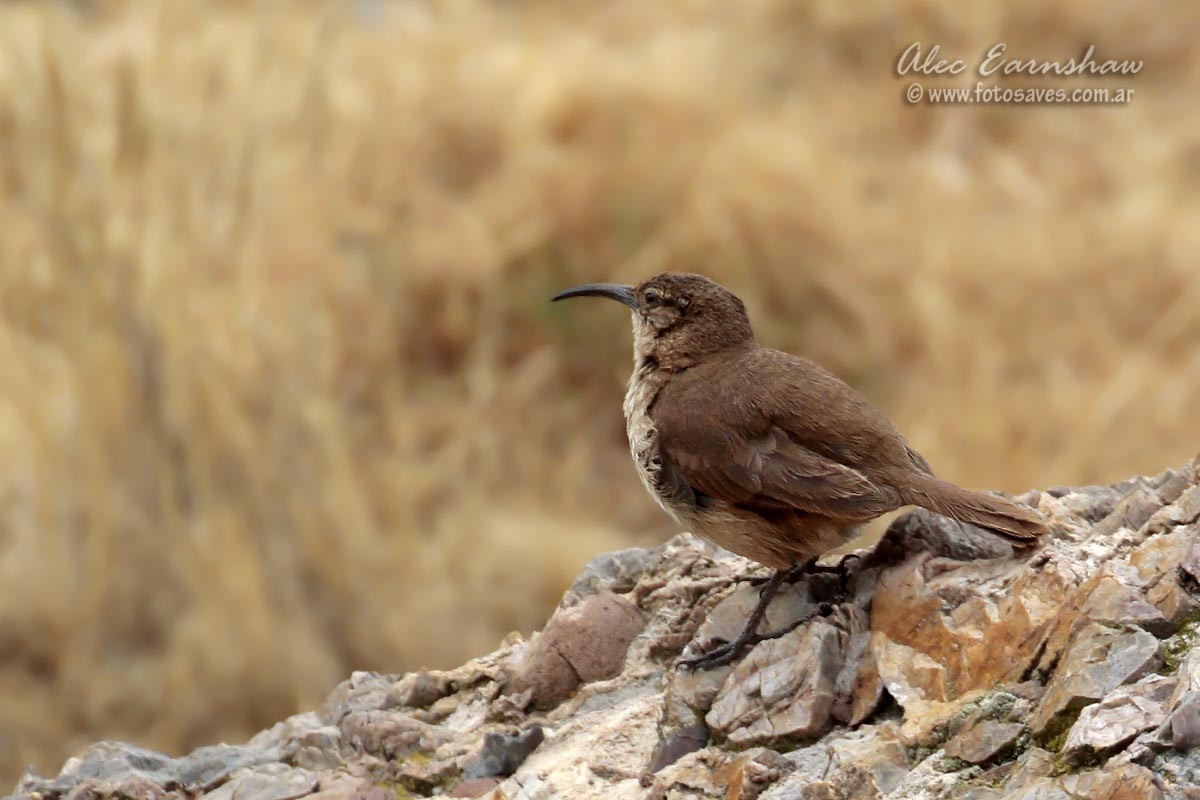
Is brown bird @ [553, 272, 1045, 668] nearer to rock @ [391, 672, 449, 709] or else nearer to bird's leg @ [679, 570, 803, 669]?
bird's leg @ [679, 570, 803, 669]

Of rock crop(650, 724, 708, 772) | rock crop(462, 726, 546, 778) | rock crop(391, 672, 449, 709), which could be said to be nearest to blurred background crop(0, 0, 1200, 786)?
rock crop(391, 672, 449, 709)

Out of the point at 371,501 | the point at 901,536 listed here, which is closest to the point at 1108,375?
the point at 371,501

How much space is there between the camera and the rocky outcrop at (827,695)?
106 inches

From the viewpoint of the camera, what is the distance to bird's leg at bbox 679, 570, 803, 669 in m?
3.27

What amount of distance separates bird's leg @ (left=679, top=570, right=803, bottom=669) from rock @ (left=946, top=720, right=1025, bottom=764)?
1.82ft

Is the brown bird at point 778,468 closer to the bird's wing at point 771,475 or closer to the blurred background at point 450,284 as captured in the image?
the bird's wing at point 771,475

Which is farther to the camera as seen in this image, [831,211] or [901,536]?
[831,211]

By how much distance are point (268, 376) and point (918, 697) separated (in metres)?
3.78

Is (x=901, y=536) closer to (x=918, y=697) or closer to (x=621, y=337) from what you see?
(x=918, y=697)

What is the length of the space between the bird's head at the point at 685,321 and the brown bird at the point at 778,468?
4.5 inches

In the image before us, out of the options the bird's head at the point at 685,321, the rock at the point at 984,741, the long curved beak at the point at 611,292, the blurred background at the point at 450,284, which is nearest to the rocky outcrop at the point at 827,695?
the rock at the point at 984,741

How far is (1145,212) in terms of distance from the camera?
7.94 metres

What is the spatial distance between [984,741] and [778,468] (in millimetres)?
851

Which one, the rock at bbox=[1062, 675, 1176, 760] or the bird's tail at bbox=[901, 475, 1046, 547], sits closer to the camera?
the rock at bbox=[1062, 675, 1176, 760]
